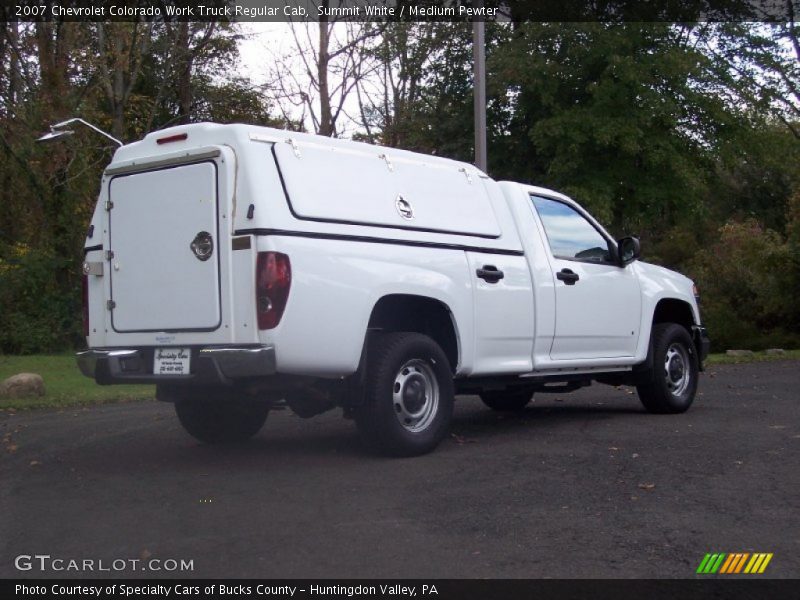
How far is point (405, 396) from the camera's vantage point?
7.22 metres

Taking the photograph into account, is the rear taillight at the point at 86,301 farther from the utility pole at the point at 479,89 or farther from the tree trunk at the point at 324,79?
the tree trunk at the point at 324,79

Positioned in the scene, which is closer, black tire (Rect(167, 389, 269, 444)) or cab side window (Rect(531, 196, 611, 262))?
black tire (Rect(167, 389, 269, 444))

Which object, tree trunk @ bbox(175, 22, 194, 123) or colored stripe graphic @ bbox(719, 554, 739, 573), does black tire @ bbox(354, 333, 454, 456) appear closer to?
colored stripe graphic @ bbox(719, 554, 739, 573)

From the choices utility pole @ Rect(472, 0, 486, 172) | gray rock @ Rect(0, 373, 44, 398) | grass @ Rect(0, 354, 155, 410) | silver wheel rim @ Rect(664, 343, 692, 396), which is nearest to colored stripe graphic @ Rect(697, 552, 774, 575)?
silver wheel rim @ Rect(664, 343, 692, 396)

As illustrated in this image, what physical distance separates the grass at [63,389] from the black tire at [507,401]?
529 centimetres

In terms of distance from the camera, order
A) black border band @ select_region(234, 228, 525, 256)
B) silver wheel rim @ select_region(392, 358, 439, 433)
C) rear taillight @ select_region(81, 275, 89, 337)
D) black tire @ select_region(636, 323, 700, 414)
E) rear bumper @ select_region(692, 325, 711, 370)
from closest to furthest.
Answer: black border band @ select_region(234, 228, 525, 256) → silver wheel rim @ select_region(392, 358, 439, 433) → rear taillight @ select_region(81, 275, 89, 337) → black tire @ select_region(636, 323, 700, 414) → rear bumper @ select_region(692, 325, 711, 370)

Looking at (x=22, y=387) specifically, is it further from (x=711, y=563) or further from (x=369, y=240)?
(x=711, y=563)

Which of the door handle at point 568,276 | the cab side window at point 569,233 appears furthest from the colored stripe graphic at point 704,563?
the cab side window at point 569,233

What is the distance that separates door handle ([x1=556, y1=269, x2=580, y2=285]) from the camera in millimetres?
8618

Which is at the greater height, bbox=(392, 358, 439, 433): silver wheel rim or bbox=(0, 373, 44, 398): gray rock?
bbox=(392, 358, 439, 433): silver wheel rim

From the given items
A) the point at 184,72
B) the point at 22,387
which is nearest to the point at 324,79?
the point at 184,72

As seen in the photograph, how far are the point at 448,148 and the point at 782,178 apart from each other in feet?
55.3

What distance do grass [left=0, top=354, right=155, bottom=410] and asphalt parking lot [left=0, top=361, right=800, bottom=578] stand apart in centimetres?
342
